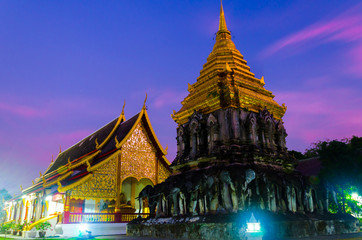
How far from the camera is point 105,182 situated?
13602 mm

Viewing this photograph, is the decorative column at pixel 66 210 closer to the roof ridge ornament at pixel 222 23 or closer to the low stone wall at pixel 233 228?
the low stone wall at pixel 233 228

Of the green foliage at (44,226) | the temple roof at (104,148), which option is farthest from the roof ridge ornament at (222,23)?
the green foliage at (44,226)

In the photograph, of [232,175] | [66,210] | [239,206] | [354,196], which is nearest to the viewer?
[239,206]

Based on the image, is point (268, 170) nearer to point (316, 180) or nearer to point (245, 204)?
point (245, 204)

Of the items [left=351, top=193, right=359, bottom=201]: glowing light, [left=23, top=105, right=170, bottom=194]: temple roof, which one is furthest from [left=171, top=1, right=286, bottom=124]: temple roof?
[left=23, top=105, right=170, bottom=194]: temple roof

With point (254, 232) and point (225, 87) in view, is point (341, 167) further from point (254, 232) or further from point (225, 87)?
point (254, 232)

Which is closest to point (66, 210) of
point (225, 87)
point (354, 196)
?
point (225, 87)

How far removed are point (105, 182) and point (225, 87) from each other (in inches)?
287

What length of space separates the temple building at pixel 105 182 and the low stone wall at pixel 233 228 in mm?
3747

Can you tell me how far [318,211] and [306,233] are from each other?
199 centimetres

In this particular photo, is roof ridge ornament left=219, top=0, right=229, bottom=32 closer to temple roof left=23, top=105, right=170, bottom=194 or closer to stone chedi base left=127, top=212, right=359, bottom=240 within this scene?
temple roof left=23, top=105, right=170, bottom=194

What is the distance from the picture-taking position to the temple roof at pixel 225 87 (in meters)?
9.83

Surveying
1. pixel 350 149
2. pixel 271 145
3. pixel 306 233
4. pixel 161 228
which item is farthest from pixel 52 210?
pixel 350 149

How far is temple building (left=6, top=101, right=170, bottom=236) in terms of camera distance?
12.4m
